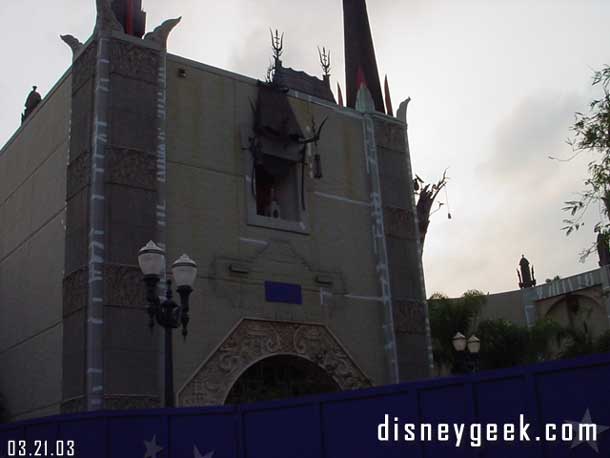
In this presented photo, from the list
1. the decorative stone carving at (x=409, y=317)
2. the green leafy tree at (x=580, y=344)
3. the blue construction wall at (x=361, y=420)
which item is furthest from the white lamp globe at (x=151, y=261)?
the green leafy tree at (x=580, y=344)

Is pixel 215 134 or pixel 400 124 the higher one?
pixel 400 124

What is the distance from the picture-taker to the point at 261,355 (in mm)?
17672

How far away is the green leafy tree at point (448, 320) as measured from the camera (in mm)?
31828

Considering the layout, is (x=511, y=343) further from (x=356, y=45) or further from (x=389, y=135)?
(x=356, y=45)

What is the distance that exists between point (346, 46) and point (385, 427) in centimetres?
2905

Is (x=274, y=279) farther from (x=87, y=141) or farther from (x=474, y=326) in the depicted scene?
(x=474, y=326)

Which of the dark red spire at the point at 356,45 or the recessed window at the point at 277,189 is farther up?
the dark red spire at the point at 356,45

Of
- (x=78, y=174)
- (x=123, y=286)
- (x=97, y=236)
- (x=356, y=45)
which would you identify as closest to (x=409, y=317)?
(x=123, y=286)

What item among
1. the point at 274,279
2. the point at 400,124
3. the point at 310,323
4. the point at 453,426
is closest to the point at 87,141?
the point at 274,279

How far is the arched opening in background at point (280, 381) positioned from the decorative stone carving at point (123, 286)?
3364mm

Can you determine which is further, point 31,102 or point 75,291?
point 31,102

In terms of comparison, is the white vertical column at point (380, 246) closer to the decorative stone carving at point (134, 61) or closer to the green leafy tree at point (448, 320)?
the decorative stone carving at point (134, 61)

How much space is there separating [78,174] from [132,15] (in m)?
4.44

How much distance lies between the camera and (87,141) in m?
16.8
